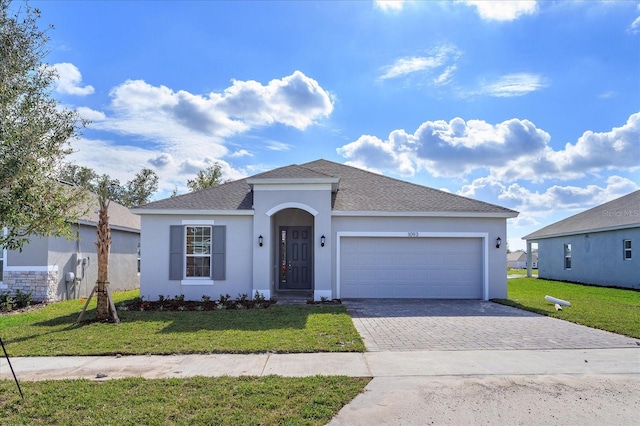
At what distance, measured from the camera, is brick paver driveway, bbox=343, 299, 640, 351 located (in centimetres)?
728

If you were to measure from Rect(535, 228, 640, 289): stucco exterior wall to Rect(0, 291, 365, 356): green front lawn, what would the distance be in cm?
1509

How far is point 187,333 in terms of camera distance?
8086 millimetres

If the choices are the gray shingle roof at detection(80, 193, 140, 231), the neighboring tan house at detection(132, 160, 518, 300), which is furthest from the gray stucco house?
the gray shingle roof at detection(80, 193, 140, 231)

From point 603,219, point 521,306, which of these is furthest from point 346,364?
point 603,219

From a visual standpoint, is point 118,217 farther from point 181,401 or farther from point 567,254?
point 567,254

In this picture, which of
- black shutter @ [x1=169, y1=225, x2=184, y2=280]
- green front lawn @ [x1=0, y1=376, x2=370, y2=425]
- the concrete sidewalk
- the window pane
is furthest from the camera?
the window pane

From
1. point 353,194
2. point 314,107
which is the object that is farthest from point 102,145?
point 353,194

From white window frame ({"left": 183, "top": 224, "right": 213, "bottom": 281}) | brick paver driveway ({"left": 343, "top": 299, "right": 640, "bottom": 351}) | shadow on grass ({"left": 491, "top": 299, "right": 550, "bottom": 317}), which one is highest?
white window frame ({"left": 183, "top": 224, "right": 213, "bottom": 281})

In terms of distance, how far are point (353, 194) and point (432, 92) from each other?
4304mm

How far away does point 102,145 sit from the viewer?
46.4ft

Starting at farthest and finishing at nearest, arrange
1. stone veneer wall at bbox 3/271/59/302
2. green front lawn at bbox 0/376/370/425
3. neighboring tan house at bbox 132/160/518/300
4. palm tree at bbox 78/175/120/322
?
stone veneer wall at bbox 3/271/59/302 → neighboring tan house at bbox 132/160/518/300 → palm tree at bbox 78/175/120/322 → green front lawn at bbox 0/376/370/425

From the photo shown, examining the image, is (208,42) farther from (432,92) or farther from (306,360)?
(306,360)

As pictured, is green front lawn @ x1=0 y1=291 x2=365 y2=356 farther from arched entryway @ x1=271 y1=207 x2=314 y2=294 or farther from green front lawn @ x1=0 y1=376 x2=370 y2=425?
arched entryway @ x1=271 y1=207 x2=314 y2=294

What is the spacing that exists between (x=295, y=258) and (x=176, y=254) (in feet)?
14.9
